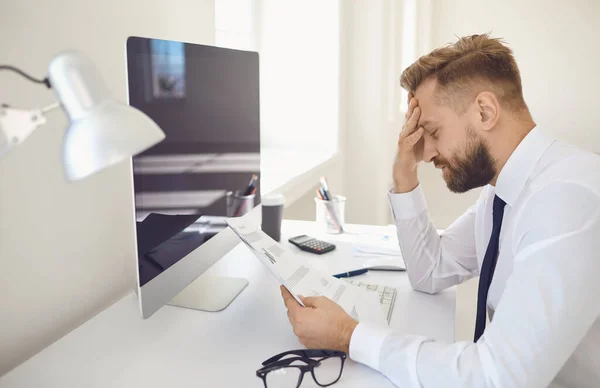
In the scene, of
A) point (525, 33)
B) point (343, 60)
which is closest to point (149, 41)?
point (343, 60)

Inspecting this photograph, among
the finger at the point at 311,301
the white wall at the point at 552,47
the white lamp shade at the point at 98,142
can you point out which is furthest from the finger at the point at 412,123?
the white wall at the point at 552,47

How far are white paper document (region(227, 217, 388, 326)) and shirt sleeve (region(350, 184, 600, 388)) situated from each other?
0.16m

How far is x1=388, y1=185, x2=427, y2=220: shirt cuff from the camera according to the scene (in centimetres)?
136

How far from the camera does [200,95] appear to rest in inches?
42.1

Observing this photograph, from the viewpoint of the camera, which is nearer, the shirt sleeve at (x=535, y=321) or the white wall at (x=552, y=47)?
the shirt sleeve at (x=535, y=321)

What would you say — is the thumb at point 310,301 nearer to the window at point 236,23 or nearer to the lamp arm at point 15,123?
the lamp arm at point 15,123

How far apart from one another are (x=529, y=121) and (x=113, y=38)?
0.91 metres

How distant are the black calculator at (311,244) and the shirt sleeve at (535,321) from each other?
613mm

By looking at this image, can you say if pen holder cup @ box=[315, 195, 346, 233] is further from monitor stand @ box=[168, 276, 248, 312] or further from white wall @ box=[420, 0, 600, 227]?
white wall @ box=[420, 0, 600, 227]

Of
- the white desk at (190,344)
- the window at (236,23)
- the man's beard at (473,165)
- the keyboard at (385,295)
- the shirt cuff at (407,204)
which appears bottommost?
the white desk at (190,344)

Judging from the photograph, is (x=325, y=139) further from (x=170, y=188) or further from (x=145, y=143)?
(x=145, y=143)

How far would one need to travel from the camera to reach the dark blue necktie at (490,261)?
1097 millimetres

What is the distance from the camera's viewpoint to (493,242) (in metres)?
1.09

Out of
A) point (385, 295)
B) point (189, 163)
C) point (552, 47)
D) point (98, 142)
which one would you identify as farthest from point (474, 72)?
point (552, 47)
